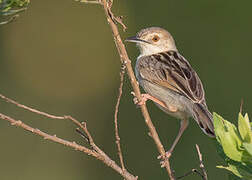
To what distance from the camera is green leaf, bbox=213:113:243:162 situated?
253cm

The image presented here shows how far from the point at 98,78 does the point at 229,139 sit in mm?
8706

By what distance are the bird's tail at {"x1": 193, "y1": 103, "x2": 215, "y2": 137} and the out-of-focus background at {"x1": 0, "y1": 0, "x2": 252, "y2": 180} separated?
2391 millimetres

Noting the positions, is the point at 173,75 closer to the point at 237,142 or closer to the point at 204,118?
the point at 204,118

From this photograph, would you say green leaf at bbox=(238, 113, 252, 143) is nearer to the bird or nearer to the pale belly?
the bird

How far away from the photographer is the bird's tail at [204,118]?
3.97 metres

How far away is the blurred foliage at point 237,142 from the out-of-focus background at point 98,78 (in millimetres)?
4437

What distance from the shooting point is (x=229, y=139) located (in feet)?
8.32

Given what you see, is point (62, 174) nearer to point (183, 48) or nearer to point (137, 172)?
point (137, 172)

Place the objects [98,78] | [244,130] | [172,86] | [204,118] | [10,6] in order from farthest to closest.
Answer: [98,78], [172,86], [204,118], [10,6], [244,130]

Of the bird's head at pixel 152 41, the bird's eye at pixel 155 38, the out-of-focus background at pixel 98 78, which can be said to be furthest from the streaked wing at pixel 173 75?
the out-of-focus background at pixel 98 78

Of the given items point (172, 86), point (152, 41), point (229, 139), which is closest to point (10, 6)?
point (229, 139)

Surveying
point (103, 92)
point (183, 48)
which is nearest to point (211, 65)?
point (183, 48)

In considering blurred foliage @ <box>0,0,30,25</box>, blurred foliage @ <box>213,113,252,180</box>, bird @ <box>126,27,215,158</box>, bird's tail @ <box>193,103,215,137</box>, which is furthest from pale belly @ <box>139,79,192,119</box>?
blurred foliage @ <box>213,113,252,180</box>

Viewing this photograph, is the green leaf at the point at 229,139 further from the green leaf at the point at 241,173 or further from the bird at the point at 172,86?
the bird at the point at 172,86
